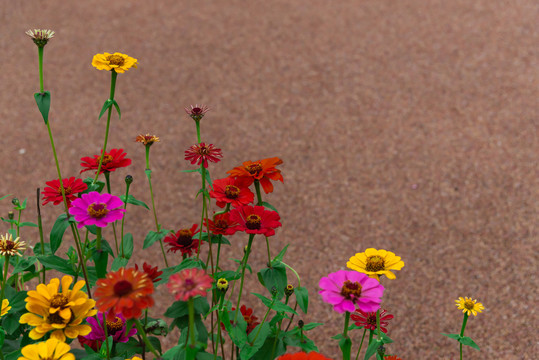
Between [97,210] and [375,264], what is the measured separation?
56 centimetres

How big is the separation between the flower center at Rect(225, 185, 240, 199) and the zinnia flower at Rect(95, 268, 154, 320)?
1.18 feet

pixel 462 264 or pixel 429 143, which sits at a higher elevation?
pixel 429 143

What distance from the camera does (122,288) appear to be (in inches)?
29.4

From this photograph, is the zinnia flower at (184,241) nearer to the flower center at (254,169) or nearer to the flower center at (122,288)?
the flower center at (254,169)

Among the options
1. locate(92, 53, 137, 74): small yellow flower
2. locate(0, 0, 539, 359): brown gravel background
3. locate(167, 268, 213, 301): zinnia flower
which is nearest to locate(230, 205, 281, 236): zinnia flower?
locate(167, 268, 213, 301): zinnia flower

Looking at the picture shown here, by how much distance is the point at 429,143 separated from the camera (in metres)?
3.01

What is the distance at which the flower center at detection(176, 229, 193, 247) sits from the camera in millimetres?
1262

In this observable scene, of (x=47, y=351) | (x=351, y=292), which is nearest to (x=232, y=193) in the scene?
(x=351, y=292)

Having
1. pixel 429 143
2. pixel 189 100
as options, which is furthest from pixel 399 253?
pixel 189 100

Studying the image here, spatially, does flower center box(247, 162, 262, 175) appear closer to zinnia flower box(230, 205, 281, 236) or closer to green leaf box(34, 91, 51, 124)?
zinnia flower box(230, 205, 281, 236)

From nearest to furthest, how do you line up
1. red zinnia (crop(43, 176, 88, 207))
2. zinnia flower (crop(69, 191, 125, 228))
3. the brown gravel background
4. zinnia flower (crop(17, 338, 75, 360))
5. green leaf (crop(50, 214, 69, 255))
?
1. zinnia flower (crop(17, 338, 75, 360))
2. zinnia flower (crop(69, 191, 125, 228))
3. green leaf (crop(50, 214, 69, 255))
4. red zinnia (crop(43, 176, 88, 207))
5. the brown gravel background

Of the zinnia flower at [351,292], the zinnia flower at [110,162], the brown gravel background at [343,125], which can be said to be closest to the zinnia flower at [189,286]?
the zinnia flower at [351,292]

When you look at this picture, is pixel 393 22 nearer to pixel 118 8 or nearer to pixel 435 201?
pixel 435 201

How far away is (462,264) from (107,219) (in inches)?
72.5
